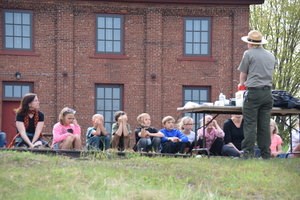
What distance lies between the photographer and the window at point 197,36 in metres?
29.7

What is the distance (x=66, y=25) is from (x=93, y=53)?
1459 mm

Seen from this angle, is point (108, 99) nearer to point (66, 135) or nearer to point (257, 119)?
point (66, 135)

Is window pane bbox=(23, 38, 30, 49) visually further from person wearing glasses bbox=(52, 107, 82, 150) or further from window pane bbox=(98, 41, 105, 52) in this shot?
person wearing glasses bbox=(52, 107, 82, 150)

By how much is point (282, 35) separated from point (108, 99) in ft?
65.2

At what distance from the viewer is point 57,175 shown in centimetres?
1022

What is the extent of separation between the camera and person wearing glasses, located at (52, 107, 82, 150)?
13883 millimetres

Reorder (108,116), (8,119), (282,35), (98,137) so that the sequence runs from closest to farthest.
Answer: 1. (98,137)
2. (8,119)
3. (108,116)
4. (282,35)

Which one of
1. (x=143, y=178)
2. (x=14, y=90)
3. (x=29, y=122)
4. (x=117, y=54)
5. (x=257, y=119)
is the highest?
(x=117, y=54)

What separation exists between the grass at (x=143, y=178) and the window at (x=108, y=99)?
1688 cm

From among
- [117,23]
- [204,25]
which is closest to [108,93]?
[117,23]

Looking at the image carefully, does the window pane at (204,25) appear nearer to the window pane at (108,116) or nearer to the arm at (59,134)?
the window pane at (108,116)

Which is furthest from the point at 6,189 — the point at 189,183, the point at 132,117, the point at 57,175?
the point at 132,117

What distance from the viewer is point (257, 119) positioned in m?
13.1

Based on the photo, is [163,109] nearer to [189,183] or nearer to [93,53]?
[93,53]
